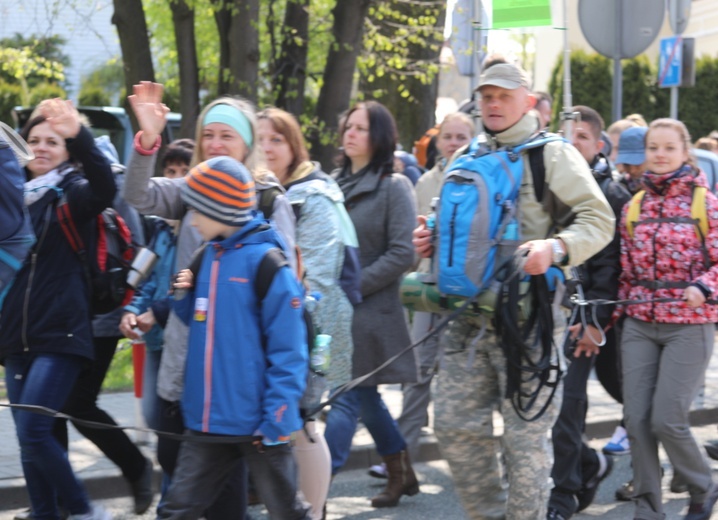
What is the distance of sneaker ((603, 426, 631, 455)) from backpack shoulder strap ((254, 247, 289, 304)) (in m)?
4.04

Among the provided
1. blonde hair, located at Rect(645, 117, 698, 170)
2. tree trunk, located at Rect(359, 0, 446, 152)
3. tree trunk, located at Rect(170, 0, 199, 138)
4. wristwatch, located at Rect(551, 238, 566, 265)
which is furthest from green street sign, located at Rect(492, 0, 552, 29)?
tree trunk, located at Rect(359, 0, 446, 152)

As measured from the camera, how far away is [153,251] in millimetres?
5586

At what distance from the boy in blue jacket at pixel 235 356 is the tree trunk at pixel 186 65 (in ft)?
19.6

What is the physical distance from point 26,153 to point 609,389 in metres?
3.78

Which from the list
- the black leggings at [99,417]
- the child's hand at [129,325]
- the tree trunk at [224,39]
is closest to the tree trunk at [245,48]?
the tree trunk at [224,39]

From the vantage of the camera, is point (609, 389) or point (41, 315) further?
point (609, 389)

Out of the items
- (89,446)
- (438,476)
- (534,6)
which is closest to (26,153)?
(534,6)

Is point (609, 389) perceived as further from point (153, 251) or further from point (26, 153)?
point (26, 153)

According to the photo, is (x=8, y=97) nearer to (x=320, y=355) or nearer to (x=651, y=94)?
(x=651, y=94)

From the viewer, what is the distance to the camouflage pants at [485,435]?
4.90 m

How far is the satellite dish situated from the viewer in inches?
350

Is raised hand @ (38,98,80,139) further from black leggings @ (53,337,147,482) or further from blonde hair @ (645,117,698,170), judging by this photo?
blonde hair @ (645,117,698,170)

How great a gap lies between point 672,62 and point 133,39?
5306 mm

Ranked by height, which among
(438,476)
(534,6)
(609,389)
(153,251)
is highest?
(534,6)
